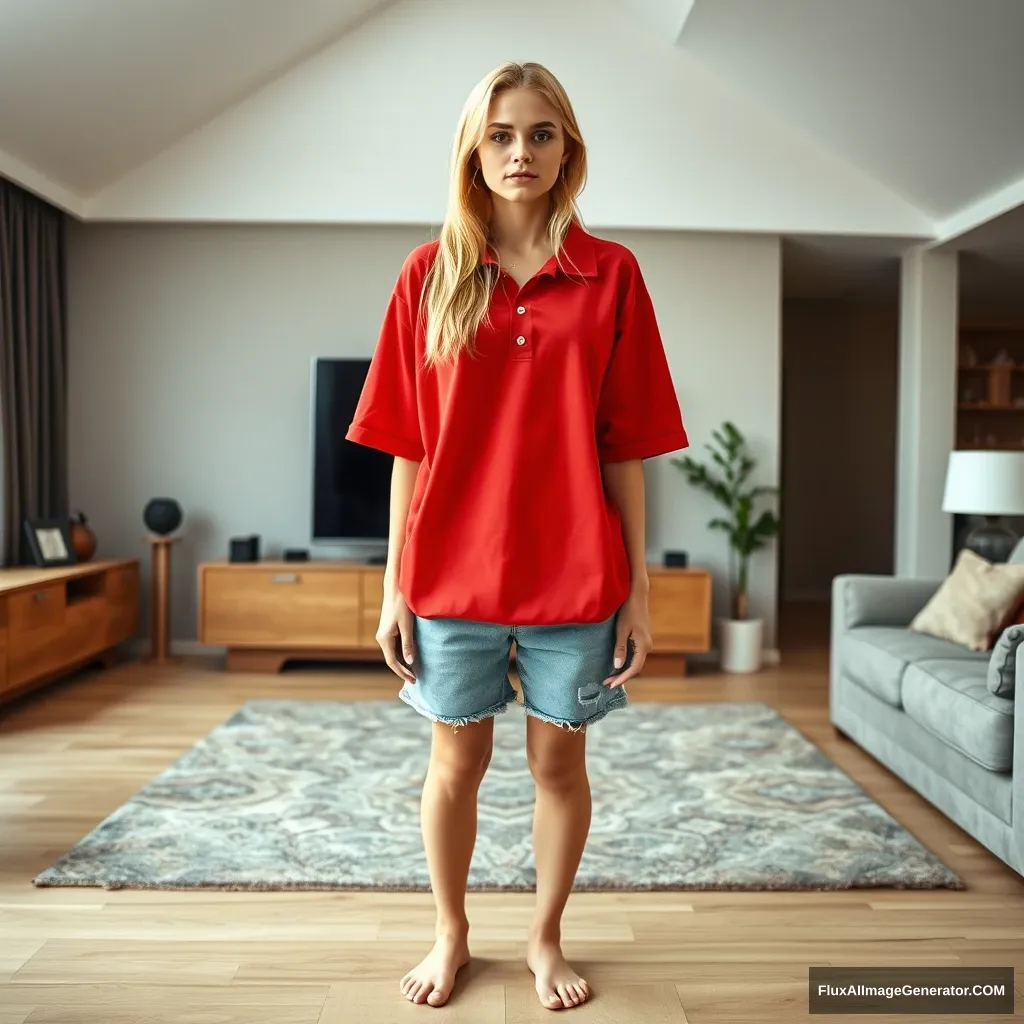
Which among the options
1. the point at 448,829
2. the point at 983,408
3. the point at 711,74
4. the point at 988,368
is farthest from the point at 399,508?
the point at 988,368

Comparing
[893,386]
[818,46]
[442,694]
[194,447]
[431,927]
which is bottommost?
[431,927]

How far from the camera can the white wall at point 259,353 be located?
486 centimetres

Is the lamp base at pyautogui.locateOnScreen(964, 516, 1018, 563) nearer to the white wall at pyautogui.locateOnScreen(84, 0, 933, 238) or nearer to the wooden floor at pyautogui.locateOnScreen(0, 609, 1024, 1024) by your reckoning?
the wooden floor at pyautogui.locateOnScreen(0, 609, 1024, 1024)

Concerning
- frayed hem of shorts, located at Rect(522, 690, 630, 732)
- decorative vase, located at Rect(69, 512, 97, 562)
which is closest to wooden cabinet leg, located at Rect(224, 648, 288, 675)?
decorative vase, located at Rect(69, 512, 97, 562)

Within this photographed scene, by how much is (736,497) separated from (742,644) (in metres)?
0.74

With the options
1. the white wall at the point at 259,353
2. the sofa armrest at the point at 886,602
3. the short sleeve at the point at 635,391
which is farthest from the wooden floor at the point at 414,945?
the white wall at the point at 259,353

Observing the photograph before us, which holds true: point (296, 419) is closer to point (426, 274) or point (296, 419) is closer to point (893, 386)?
point (426, 274)

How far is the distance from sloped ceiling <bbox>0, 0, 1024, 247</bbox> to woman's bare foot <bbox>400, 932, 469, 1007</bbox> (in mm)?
3294

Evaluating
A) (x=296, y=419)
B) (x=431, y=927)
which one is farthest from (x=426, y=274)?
(x=296, y=419)

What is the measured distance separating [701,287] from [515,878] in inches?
136

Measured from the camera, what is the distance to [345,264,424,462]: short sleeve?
146 centimetres

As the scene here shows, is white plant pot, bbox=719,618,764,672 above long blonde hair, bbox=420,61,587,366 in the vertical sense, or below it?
below

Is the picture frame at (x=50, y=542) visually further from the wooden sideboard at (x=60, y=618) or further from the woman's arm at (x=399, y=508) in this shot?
the woman's arm at (x=399, y=508)

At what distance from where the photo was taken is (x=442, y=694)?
1.49 m
